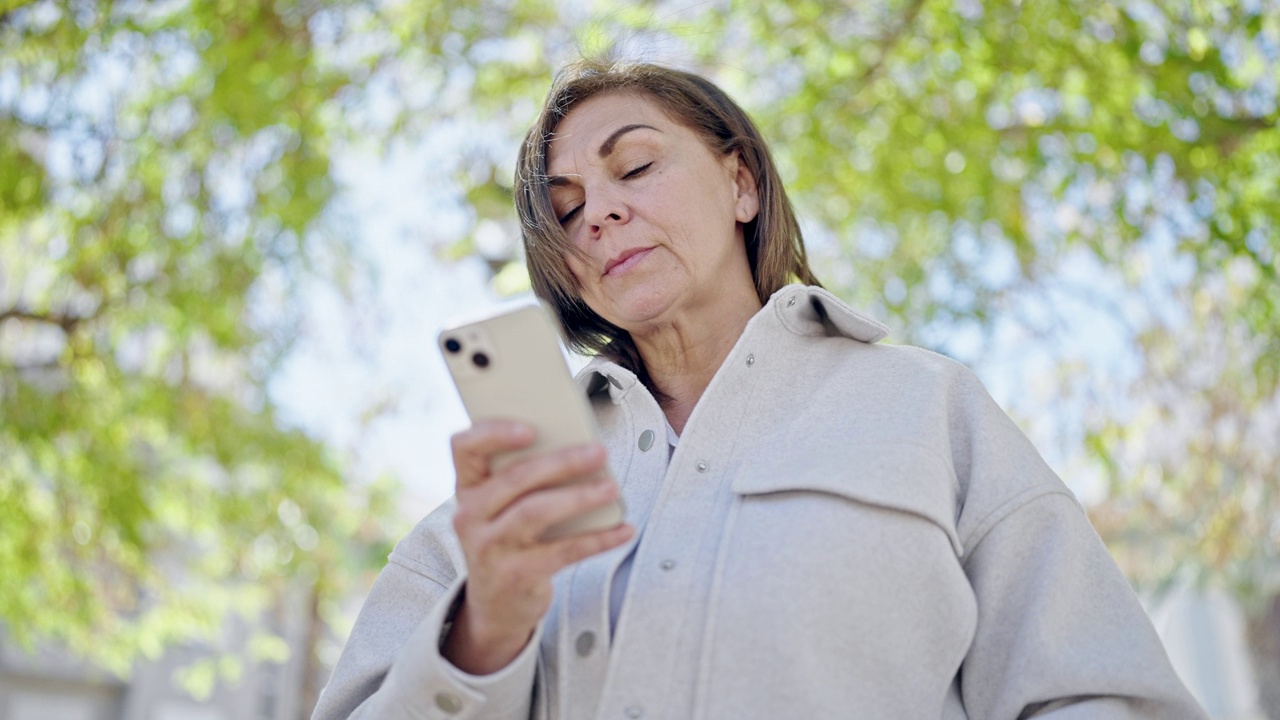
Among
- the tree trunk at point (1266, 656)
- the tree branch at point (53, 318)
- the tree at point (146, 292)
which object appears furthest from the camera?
the tree trunk at point (1266, 656)

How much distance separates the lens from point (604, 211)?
185cm

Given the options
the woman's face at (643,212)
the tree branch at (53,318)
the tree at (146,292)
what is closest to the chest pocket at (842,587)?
the woman's face at (643,212)

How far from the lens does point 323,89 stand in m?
6.17

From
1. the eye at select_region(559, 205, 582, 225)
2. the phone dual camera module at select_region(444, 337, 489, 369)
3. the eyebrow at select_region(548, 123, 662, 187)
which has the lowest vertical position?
the phone dual camera module at select_region(444, 337, 489, 369)

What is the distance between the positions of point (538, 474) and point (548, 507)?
0.03 metres

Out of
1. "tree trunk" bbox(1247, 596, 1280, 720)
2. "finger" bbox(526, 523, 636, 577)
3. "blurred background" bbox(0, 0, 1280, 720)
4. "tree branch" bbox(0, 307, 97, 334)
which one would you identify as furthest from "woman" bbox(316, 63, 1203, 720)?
"tree trunk" bbox(1247, 596, 1280, 720)

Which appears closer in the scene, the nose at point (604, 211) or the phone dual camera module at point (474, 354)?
the phone dual camera module at point (474, 354)

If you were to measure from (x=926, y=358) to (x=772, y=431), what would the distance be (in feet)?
0.84

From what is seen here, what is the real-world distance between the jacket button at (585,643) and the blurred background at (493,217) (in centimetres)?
338

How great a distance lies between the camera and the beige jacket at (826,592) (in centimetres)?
145

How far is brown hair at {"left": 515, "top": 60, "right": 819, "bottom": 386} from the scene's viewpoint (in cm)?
203

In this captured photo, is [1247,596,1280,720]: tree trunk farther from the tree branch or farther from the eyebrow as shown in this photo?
the eyebrow

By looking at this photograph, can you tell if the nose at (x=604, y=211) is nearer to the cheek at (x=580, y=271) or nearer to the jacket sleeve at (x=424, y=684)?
the cheek at (x=580, y=271)

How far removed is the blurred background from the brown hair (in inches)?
100
